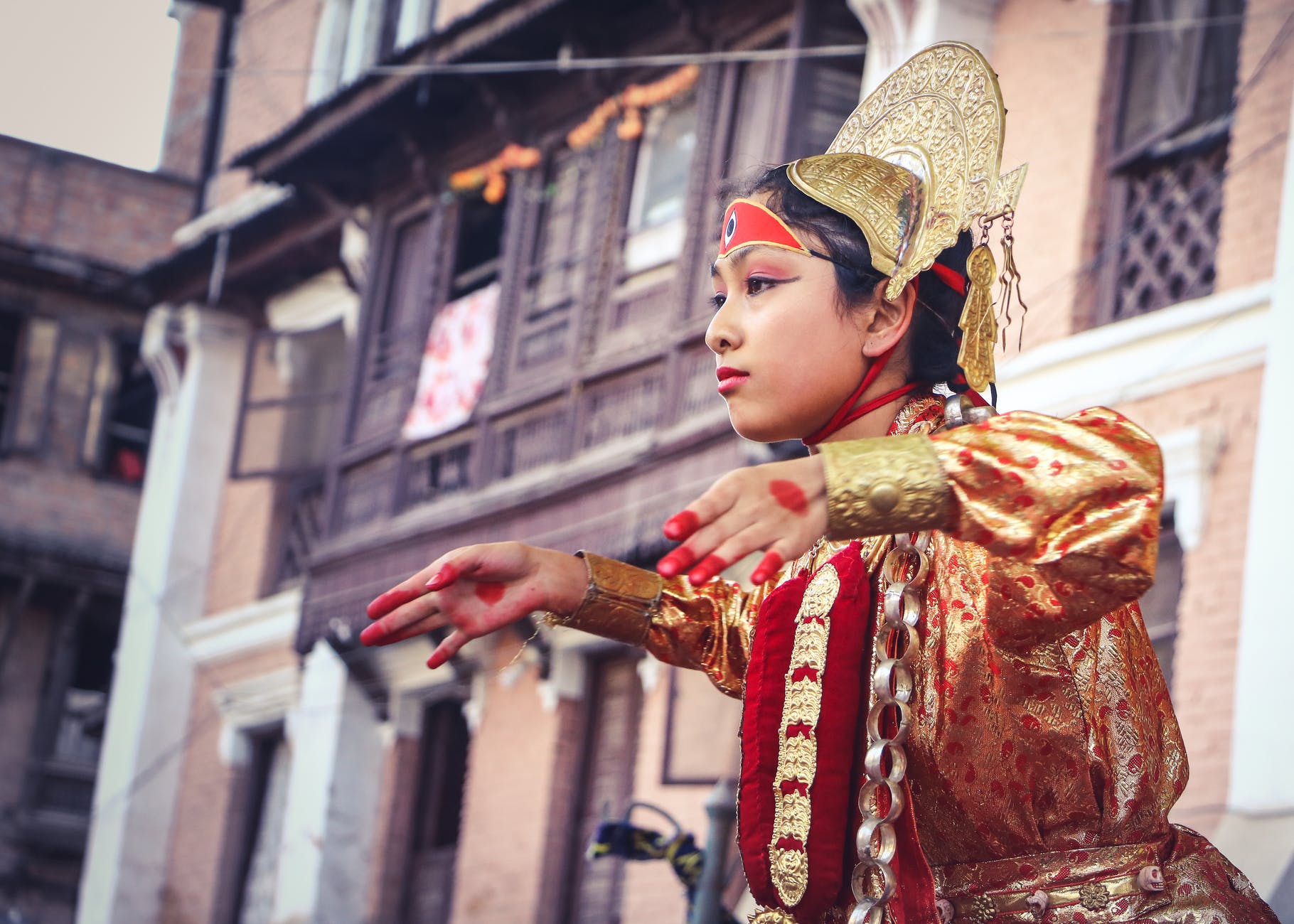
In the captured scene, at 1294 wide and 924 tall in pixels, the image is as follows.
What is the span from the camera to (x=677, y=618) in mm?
3545

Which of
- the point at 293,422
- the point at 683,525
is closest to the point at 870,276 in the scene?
the point at 683,525

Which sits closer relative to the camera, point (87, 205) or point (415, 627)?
point (415, 627)

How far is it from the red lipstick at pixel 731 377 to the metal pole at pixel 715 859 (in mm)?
3823

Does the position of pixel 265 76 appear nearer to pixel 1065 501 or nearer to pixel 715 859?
pixel 715 859

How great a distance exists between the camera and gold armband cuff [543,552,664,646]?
3.38 metres

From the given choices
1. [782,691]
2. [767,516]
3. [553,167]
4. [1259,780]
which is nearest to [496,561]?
[782,691]

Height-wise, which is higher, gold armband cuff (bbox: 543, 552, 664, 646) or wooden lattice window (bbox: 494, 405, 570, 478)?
wooden lattice window (bbox: 494, 405, 570, 478)

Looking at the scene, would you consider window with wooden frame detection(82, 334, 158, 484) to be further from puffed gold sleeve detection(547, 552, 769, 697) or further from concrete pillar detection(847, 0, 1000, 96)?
puffed gold sleeve detection(547, 552, 769, 697)

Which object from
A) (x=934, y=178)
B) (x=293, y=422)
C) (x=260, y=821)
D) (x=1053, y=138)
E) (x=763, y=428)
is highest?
(x=1053, y=138)

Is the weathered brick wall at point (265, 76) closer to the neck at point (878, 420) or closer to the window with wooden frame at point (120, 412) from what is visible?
the window with wooden frame at point (120, 412)

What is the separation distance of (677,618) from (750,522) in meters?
1.16

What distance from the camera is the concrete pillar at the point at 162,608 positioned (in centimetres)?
1602

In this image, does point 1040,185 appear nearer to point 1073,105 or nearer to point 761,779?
point 1073,105

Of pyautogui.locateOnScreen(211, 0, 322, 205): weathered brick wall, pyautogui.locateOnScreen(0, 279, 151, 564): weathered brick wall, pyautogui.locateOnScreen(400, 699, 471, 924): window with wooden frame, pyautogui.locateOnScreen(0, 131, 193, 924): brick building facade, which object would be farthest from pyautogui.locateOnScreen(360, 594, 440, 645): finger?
pyautogui.locateOnScreen(0, 279, 151, 564): weathered brick wall
